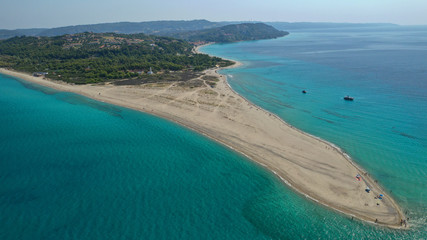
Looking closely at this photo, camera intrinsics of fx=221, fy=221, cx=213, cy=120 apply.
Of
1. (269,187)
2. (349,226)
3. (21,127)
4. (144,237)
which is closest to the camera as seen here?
(144,237)

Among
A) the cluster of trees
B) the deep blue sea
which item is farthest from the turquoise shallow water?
the cluster of trees

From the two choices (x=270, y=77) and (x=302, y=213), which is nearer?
(x=302, y=213)

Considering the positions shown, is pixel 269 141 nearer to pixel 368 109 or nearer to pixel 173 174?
pixel 173 174

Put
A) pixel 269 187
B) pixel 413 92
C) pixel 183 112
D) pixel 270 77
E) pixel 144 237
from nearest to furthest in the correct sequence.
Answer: pixel 144 237, pixel 269 187, pixel 183 112, pixel 413 92, pixel 270 77

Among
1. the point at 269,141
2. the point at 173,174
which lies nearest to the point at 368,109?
the point at 269,141

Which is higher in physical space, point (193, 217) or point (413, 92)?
point (413, 92)

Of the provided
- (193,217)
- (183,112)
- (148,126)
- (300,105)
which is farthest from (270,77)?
(193,217)

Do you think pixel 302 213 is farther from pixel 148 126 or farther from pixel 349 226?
pixel 148 126
